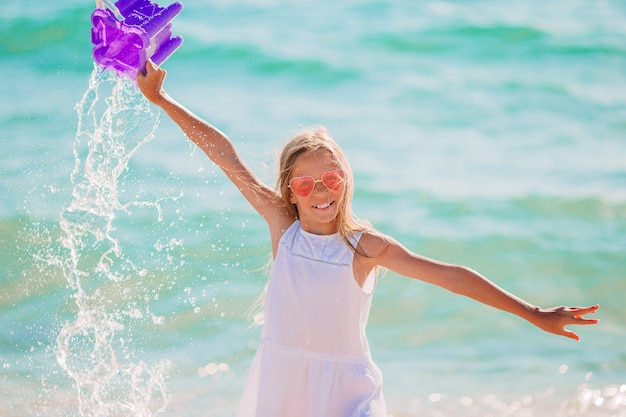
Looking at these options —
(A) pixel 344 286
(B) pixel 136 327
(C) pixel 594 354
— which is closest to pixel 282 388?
(A) pixel 344 286

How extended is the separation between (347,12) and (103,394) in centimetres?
648

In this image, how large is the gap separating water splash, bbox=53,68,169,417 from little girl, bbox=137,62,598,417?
45 cm

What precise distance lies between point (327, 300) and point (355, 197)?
4.64 m

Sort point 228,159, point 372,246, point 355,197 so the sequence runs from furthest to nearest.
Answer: point 355,197 → point 228,159 → point 372,246

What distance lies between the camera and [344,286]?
3.25 m

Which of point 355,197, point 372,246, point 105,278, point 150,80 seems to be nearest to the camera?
point 372,246

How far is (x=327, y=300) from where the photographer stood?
128 inches

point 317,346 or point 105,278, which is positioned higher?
point 317,346

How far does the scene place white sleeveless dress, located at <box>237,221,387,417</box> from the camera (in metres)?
3.22

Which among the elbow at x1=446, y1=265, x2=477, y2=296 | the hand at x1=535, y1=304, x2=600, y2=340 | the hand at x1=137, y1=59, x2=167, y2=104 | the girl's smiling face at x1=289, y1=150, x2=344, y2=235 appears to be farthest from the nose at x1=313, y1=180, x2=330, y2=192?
the hand at x1=535, y1=304, x2=600, y2=340

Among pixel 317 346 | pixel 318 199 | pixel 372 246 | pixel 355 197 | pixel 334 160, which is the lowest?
pixel 355 197

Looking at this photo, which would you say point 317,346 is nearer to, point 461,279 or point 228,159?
point 461,279

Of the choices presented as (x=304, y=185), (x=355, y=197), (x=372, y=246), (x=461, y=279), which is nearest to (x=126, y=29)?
(x=304, y=185)

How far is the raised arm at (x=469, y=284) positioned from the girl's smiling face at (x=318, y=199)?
153mm
